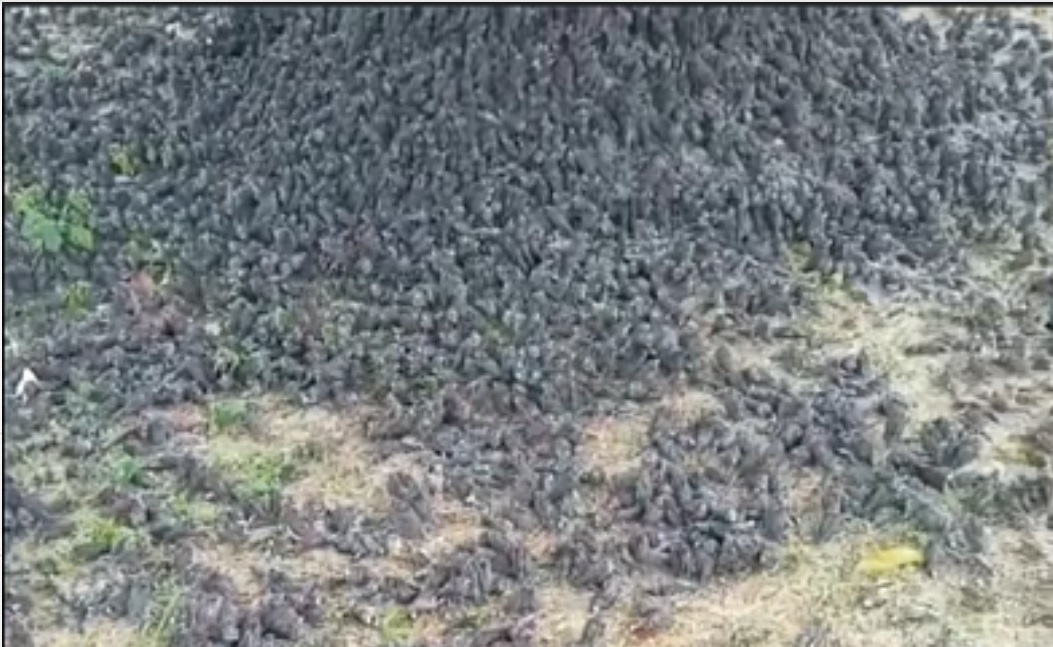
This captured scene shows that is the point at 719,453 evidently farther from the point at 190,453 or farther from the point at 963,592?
the point at 190,453

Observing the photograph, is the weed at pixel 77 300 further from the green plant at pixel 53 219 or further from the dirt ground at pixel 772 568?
the dirt ground at pixel 772 568

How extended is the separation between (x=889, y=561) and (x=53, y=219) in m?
2.61

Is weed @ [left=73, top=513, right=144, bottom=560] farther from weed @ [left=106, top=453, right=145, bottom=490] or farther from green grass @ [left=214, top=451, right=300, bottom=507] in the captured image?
green grass @ [left=214, top=451, right=300, bottom=507]

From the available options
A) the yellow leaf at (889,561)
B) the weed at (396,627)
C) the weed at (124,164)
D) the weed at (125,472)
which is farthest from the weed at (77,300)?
the yellow leaf at (889,561)

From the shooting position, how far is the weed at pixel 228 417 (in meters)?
5.56

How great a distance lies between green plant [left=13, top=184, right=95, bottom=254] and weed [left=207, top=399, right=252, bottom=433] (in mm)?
851

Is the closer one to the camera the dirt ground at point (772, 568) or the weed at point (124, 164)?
the dirt ground at point (772, 568)

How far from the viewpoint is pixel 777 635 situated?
486cm

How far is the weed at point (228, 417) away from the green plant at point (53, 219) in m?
0.85

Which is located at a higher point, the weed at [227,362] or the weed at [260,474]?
the weed at [227,362]

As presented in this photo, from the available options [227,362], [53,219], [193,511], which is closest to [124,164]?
[53,219]

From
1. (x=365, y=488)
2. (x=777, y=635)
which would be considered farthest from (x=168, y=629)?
(x=777, y=635)

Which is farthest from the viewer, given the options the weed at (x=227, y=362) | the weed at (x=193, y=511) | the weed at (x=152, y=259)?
the weed at (x=152, y=259)

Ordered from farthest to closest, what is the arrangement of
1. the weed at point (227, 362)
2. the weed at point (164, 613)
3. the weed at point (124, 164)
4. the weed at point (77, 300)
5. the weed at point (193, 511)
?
the weed at point (124, 164)
the weed at point (77, 300)
the weed at point (227, 362)
the weed at point (193, 511)
the weed at point (164, 613)
